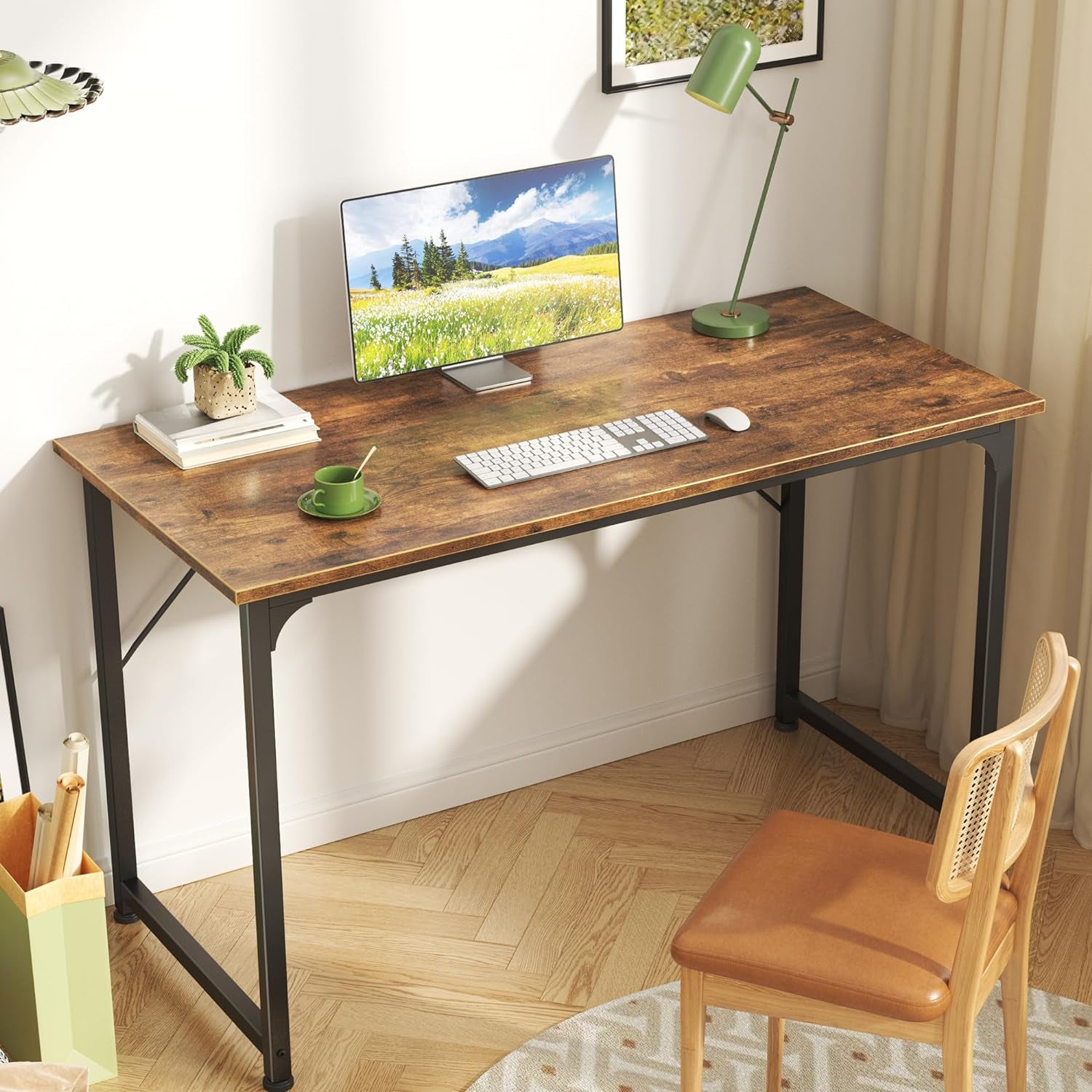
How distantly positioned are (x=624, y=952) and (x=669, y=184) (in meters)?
1.35

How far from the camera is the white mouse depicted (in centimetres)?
241

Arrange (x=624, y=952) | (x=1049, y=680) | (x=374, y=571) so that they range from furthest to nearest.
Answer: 1. (x=624, y=952)
2. (x=374, y=571)
3. (x=1049, y=680)

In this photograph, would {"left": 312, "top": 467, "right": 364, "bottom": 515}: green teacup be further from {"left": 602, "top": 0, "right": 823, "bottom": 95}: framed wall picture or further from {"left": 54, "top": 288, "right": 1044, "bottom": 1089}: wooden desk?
{"left": 602, "top": 0, "right": 823, "bottom": 95}: framed wall picture

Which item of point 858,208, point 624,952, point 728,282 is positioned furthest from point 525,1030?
point 858,208

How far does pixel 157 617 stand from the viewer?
96.7 inches

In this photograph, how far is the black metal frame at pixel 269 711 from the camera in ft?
6.87

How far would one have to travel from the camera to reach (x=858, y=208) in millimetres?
3059

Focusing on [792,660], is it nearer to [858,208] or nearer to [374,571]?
[858,208]

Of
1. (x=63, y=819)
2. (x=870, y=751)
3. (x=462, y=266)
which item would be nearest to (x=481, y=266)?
(x=462, y=266)

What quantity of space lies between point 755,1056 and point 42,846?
1.10 metres

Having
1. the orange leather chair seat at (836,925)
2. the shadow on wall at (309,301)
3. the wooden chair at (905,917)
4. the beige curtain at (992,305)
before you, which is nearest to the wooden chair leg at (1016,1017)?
the wooden chair at (905,917)

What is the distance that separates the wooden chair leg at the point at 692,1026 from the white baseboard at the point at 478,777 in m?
1.12

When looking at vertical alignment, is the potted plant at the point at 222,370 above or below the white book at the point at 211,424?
above

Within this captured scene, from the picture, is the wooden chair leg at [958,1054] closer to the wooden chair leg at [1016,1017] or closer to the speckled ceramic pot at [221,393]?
the wooden chair leg at [1016,1017]
